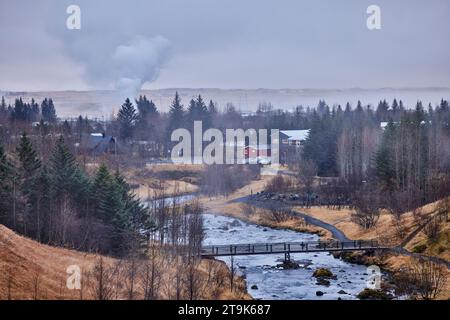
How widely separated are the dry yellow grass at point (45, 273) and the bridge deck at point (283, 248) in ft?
7.77

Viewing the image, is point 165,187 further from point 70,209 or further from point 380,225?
point 70,209

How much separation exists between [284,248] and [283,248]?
82 centimetres

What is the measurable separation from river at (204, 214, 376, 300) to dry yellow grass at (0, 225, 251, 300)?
90cm

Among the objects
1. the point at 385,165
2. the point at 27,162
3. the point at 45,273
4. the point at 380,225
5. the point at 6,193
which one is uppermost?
the point at 27,162

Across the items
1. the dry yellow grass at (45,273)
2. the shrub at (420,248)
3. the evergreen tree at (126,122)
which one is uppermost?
the evergreen tree at (126,122)

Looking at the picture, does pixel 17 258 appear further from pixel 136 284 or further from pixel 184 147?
pixel 184 147

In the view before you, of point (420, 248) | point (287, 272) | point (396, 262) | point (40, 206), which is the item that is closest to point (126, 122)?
point (40, 206)

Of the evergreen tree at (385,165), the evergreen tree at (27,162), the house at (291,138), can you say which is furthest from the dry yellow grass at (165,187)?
the house at (291,138)

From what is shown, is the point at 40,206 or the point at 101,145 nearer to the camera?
the point at 40,206

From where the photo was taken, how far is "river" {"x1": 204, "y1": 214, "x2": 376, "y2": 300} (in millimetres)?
12609

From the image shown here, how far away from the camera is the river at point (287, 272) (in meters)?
12.6

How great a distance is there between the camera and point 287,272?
49.1 feet

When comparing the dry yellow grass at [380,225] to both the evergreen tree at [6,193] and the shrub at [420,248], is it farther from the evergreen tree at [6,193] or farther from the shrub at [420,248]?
the evergreen tree at [6,193]

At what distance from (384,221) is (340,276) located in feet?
19.7
